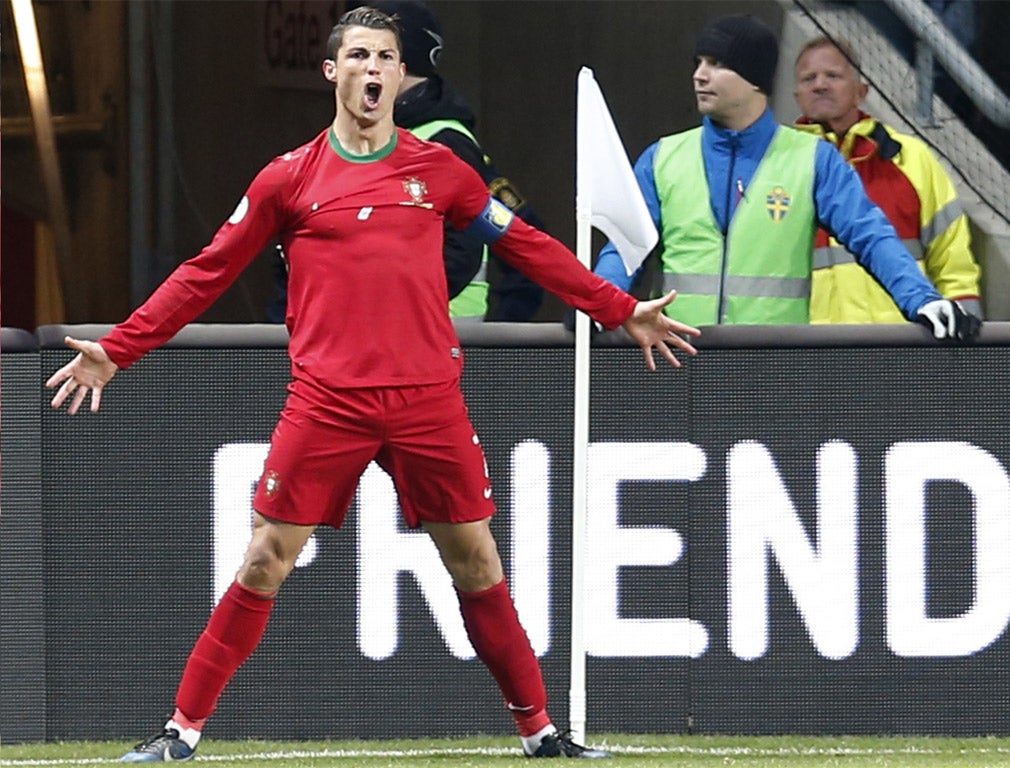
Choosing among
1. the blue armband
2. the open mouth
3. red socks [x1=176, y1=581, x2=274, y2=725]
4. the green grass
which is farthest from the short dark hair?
the green grass

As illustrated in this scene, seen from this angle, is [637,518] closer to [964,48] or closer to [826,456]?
[826,456]

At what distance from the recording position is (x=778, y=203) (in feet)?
21.9

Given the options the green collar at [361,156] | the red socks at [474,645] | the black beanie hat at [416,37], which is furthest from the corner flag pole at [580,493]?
the black beanie hat at [416,37]

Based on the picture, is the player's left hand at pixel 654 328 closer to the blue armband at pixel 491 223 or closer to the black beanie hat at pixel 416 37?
the blue armband at pixel 491 223

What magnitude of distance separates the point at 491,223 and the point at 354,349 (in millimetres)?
513

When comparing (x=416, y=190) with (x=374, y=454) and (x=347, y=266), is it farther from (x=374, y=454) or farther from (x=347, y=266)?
(x=374, y=454)

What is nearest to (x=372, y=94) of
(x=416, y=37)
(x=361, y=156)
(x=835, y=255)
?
(x=361, y=156)

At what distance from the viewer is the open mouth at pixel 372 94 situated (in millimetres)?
5617

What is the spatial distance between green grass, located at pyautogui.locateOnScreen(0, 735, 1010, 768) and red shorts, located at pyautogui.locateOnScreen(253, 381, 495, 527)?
0.64 m

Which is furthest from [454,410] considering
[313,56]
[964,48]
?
[313,56]

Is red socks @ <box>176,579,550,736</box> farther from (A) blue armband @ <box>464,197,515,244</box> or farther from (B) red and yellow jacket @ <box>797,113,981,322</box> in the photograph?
(B) red and yellow jacket @ <box>797,113,981,322</box>

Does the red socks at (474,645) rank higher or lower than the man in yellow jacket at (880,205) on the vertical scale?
lower

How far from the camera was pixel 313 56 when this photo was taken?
33.4 feet

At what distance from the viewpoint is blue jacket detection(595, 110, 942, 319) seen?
20.9 feet
